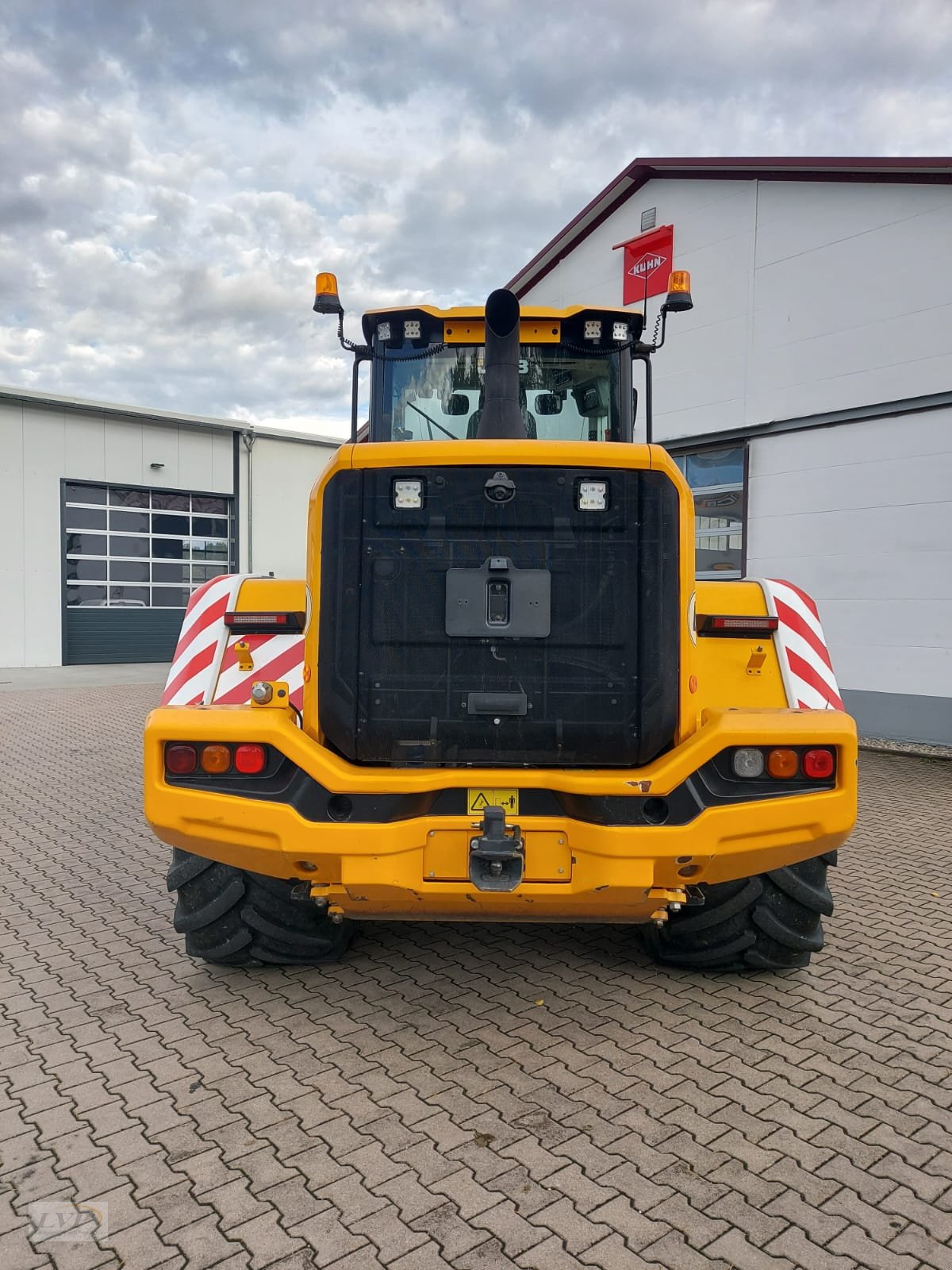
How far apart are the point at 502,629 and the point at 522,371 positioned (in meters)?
1.86

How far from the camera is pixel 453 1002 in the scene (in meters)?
3.60

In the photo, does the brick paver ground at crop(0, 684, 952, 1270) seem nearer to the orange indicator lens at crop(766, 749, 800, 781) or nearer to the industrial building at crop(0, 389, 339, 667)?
the orange indicator lens at crop(766, 749, 800, 781)

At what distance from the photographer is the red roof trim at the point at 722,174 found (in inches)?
336

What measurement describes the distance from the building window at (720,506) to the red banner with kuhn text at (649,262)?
2.13 m

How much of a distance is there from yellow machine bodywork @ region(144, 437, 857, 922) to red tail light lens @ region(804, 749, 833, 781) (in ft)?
0.14

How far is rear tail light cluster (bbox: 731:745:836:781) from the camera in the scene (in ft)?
9.98

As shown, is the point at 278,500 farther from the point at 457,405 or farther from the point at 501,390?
the point at 501,390

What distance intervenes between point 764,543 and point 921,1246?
28.0 ft

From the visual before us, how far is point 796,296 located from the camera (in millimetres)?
9789

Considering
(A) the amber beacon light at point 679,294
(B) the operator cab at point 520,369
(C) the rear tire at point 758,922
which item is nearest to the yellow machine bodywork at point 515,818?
(C) the rear tire at point 758,922

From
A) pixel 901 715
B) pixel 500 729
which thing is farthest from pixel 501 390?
pixel 901 715

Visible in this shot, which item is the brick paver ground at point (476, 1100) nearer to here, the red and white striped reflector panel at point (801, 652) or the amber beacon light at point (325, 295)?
the red and white striped reflector panel at point (801, 652)

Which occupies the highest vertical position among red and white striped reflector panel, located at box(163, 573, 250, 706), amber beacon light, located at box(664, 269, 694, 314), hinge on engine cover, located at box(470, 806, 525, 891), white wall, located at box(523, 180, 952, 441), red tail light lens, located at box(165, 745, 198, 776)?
white wall, located at box(523, 180, 952, 441)

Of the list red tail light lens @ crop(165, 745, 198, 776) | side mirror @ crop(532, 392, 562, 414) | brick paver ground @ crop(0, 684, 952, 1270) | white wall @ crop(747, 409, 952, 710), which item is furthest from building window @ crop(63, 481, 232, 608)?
red tail light lens @ crop(165, 745, 198, 776)
